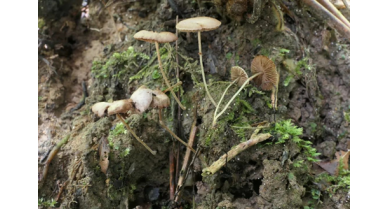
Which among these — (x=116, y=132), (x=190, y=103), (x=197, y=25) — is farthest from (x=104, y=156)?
A: (x=197, y=25)

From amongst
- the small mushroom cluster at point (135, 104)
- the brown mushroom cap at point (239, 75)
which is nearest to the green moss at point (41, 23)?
the small mushroom cluster at point (135, 104)

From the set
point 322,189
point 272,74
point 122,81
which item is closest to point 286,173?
point 322,189

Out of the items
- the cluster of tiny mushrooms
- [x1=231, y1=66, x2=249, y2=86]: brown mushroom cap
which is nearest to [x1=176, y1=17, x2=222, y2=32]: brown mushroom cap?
the cluster of tiny mushrooms

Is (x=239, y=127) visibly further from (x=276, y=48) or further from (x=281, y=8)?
(x=281, y=8)

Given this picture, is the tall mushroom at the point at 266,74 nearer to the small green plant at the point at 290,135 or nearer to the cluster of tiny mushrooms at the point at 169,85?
the cluster of tiny mushrooms at the point at 169,85

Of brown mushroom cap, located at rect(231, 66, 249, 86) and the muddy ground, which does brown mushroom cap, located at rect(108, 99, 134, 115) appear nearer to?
the muddy ground

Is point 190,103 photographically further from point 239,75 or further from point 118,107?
point 118,107
